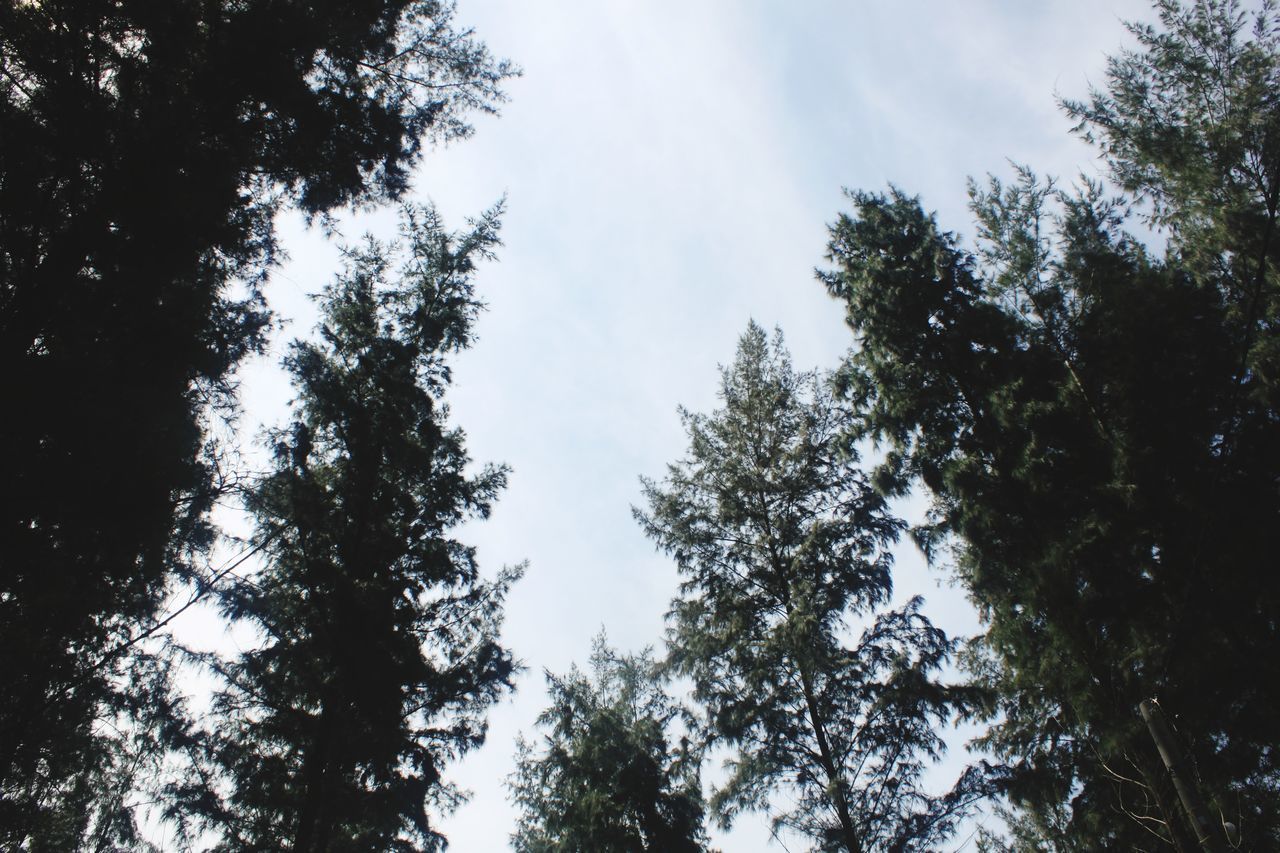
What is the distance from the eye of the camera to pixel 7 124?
280 inches

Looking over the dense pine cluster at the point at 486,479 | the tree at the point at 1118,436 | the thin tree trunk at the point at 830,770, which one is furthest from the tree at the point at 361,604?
the tree at the point at 1118,436

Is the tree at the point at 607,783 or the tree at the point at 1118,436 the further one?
the tree at the point at 607,783

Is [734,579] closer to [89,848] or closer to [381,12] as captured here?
[381,12]

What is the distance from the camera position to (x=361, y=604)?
1116 cm

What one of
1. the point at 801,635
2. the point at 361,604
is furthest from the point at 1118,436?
the point at 361,604

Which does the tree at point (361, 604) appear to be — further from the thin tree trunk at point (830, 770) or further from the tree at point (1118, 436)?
the tree at point (1118, 436)

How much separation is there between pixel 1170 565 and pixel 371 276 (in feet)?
46.5

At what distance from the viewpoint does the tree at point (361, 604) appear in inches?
427

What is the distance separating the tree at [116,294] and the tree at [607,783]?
38.3ft

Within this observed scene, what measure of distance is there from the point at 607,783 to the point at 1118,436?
47.2 feet

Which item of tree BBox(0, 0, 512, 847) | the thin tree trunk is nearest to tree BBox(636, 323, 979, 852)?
the thin tree trunk

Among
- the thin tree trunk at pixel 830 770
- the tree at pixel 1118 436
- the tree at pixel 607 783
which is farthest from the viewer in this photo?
the tree at pixel 607 783

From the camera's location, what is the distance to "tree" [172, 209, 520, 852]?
1085 centimetres

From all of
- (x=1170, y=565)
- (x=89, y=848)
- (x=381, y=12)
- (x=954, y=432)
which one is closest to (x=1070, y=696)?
(x=1170, y=565)
